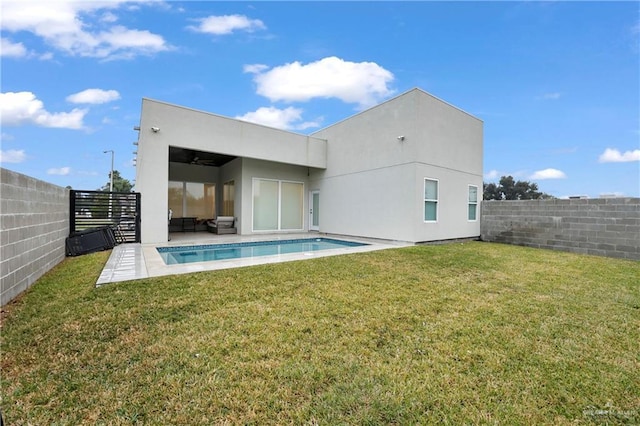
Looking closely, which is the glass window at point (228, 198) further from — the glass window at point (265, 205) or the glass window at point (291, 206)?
the glass window at point (291, 206)

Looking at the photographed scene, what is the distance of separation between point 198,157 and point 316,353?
1424 cm

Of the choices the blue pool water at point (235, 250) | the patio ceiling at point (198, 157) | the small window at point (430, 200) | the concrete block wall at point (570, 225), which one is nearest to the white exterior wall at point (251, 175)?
the patio ceiling at point (198, 157)

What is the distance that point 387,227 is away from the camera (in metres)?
11.6

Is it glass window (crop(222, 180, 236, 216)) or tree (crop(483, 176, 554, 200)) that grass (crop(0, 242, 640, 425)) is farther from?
tree (crop(483, 176, 554, 200))

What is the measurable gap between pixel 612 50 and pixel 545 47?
2436 millimetres

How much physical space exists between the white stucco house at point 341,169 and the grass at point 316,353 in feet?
19.1

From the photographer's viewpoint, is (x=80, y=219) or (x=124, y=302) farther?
(x=80, y=219)

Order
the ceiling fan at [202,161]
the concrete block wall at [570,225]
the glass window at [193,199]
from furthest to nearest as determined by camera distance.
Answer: the glass window at [193,199] < the ceiling fan at [202,161] < the concrete block wall at [570,225]

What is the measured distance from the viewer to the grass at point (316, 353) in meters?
2.12

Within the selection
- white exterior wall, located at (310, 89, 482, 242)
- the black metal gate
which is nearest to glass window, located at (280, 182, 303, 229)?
white exterior wall, located at (310, 89, 482, 242)

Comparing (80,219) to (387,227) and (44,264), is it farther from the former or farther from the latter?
(387,227)

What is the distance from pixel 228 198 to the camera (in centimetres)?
1611

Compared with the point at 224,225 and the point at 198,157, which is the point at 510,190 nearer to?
the point at 224,225

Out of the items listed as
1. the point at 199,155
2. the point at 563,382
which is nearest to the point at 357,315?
the point at 563,382
